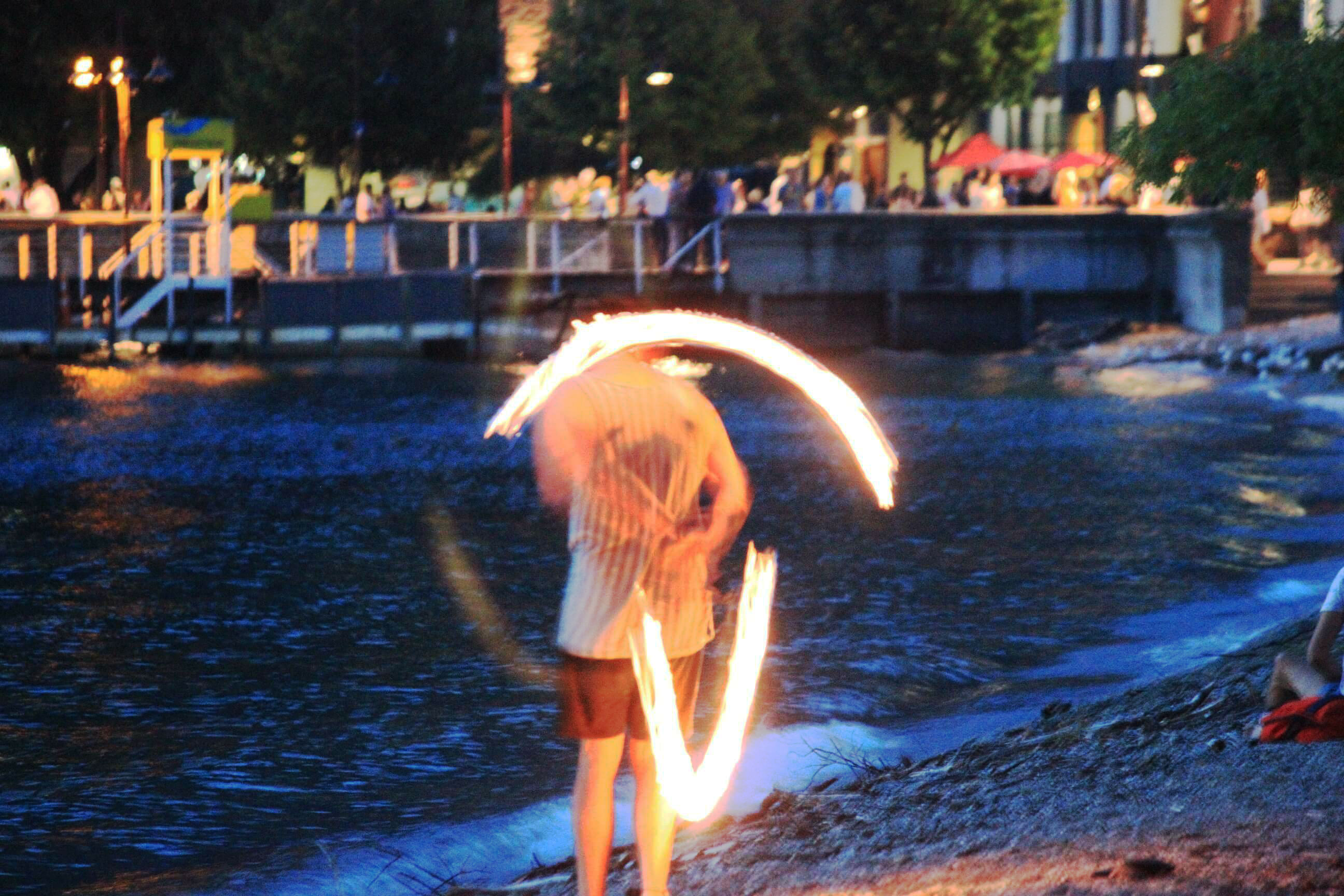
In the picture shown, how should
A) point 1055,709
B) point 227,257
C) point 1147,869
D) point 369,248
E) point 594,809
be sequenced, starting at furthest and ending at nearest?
point 369,248
point 227,257
point 1055,709
point 594,809
point 1147,869

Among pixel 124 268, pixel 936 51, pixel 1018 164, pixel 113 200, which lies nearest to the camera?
pixel 124 268

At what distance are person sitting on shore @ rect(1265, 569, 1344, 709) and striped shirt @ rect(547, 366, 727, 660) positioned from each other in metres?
2.42

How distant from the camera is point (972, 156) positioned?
4747 centimetres

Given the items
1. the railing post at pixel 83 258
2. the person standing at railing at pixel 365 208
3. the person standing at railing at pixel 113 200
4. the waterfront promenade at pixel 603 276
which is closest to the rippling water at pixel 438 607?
the waterfront promenade at pixel 603 276

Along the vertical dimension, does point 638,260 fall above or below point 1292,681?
above

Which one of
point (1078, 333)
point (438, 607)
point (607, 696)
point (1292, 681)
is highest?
point (607, 696)

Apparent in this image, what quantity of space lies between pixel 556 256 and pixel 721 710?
31539 mm

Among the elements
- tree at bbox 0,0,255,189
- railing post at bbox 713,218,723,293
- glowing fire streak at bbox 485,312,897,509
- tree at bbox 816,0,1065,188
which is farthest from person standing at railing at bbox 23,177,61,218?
glowing fire streak at bbox 485,312,897,509

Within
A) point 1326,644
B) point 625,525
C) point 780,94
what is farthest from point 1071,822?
point 780,94

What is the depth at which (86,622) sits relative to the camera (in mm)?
12594

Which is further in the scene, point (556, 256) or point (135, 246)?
point (556, 256)

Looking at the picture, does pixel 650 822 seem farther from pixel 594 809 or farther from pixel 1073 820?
pixel 1073 820

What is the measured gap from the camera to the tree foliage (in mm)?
13016

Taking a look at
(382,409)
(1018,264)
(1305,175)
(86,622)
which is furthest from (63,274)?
(1305,175)
